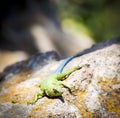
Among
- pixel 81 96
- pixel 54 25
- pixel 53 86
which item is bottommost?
pixel 81 96

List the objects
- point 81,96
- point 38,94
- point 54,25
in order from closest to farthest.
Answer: point 81,96 < point 38,94 < point 54,25

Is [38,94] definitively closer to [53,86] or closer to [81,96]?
[53,86]

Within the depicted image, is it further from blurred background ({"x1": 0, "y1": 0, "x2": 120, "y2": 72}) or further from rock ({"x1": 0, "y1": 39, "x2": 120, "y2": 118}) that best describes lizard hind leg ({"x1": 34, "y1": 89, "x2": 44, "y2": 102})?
blurred background ({"x1": 0, "y1": 0, "x2": 120, "y2": 72})

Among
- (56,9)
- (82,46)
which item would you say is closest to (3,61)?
(82,46)

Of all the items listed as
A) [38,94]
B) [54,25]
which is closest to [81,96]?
[38,94]

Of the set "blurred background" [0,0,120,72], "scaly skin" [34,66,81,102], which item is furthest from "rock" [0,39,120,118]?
"blurred background" [0,0,120,72]

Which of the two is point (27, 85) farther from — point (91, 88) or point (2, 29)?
point (2, 29)
